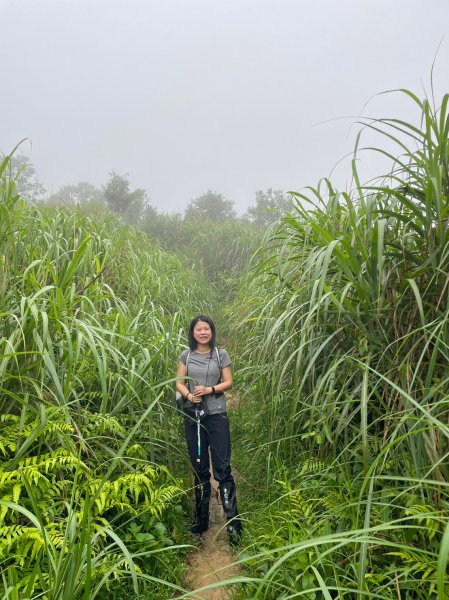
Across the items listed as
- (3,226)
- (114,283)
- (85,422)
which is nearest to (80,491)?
(85,422)

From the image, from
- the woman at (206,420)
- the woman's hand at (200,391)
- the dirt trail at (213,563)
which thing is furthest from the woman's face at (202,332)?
the dirt trail at (213,563)

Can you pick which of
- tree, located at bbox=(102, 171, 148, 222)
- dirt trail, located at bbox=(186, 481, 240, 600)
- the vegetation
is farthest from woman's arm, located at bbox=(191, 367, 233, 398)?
tree, located at bbox=(102, 171, 148, 222)

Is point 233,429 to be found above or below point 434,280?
below

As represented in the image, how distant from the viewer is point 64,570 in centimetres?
141

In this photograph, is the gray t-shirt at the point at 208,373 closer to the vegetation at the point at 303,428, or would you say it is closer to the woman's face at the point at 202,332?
the woman's face at the point at 202,332

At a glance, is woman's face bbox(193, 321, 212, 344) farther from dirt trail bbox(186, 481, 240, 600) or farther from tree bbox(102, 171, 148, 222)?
tree bbox(102, 171, 148, 222)

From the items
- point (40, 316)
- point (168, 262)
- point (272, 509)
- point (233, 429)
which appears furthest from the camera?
point (168, 262)

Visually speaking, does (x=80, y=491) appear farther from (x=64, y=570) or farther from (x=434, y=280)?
(x=434, y=280)

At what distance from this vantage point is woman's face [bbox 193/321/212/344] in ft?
10.1

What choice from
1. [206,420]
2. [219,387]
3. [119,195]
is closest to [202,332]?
[219,387]

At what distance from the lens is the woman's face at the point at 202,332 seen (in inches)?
121

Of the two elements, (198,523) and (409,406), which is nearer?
(409,406)

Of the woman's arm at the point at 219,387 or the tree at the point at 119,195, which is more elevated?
the tree at the point at 119,195

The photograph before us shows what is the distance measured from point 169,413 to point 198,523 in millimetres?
978
